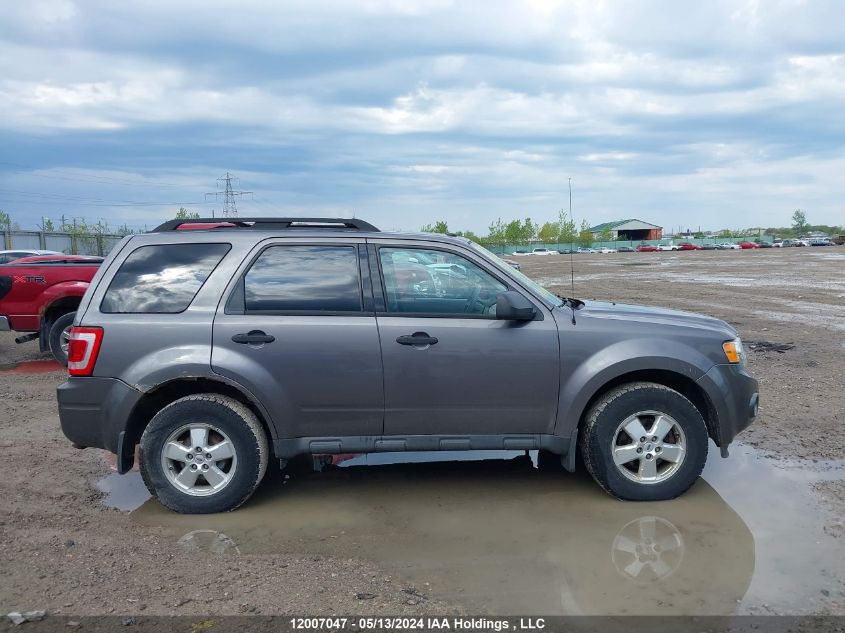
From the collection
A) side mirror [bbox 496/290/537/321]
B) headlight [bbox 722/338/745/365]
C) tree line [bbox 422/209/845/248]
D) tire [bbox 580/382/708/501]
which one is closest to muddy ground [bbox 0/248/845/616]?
tire [bbox 580/382/708/501]

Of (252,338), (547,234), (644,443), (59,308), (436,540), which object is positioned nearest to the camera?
(436,540)

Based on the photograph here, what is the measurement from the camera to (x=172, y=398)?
16.3 ft

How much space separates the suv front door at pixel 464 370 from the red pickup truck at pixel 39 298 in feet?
22.7

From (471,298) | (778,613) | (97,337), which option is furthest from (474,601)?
(97,337)

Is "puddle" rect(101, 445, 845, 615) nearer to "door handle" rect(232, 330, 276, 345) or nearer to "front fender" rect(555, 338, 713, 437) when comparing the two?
"front fender" rect(555, 338, 713, 437)

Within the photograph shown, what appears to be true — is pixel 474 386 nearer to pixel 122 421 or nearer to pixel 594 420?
pixel 594 420

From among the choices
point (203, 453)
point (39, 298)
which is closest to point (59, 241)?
point (39, 298)

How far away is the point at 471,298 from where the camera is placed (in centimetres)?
491

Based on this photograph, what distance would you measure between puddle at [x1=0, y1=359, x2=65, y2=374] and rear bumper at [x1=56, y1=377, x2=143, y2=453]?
6086mm

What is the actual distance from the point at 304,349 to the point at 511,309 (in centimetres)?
137

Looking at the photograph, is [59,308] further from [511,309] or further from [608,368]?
[608,368]

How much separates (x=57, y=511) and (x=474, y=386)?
9.59ft

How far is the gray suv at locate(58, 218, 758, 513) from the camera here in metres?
4.67

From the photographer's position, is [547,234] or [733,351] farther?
[547,234]
